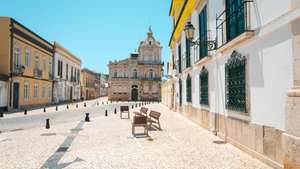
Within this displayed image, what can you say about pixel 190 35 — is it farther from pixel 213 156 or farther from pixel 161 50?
pixel 161 50

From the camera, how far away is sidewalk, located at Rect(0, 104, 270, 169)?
507 centimetres

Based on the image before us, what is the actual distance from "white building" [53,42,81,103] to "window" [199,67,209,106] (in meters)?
27.5

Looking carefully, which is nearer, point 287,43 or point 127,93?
point 287,43

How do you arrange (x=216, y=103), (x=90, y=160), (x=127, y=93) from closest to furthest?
(x=90, y=160) < (x=216, y=103) < (x=127, y=93)

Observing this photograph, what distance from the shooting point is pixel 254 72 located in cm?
568

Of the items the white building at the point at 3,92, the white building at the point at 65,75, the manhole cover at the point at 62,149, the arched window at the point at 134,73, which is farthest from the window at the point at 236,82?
the arched window at the point at 134,73

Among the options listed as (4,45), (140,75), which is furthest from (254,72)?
(140,75)

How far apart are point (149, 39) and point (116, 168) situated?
54.8 metres

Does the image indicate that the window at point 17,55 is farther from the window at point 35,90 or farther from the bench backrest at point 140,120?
the bench backrest at point 140,120

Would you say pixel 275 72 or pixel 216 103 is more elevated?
pixel 275 72

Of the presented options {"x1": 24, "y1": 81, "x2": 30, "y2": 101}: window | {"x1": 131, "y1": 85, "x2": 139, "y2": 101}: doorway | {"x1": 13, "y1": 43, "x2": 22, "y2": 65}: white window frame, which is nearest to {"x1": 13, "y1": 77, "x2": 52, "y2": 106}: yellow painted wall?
{"x1": 24, "y1": 81, "x2": 30, "y2": 101}: window

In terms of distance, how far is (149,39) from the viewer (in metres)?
58.0

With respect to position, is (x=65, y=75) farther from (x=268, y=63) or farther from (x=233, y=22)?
(x=268, y=63)

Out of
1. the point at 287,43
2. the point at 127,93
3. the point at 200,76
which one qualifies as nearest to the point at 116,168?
the point at 287,43
